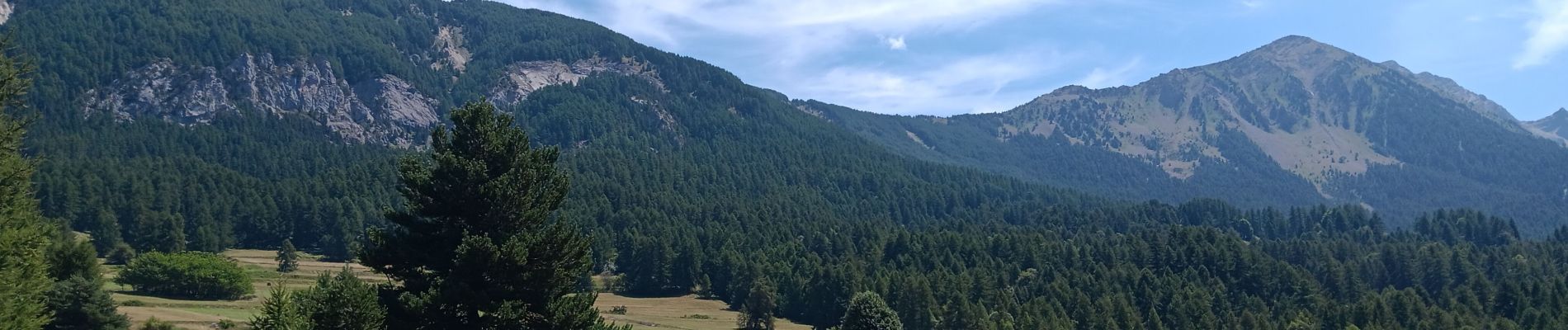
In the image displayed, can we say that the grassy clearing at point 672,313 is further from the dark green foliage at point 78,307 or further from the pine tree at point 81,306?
the dark green foliage at point 78,307

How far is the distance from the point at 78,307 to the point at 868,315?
53432mm

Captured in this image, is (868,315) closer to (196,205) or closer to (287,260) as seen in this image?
(287,260)

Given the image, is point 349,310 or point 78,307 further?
point 78,307

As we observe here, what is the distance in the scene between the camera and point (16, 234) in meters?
34.7

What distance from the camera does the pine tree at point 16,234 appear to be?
3284 centimetres

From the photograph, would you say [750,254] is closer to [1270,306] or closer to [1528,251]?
[1270,306]

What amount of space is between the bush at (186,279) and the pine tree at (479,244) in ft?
228

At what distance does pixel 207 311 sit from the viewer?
3184 inches

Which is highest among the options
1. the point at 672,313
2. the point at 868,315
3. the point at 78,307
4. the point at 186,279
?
the point at 186,279

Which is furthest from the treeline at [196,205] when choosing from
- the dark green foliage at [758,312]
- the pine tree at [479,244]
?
the pine tree at [479,244]

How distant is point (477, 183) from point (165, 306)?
6227 centimetres

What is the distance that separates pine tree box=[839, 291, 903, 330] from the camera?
3231 inches

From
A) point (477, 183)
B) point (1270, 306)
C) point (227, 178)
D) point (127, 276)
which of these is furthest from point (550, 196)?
point (227, 178)

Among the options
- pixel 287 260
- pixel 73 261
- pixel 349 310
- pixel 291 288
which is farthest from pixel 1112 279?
pixel 349 310
